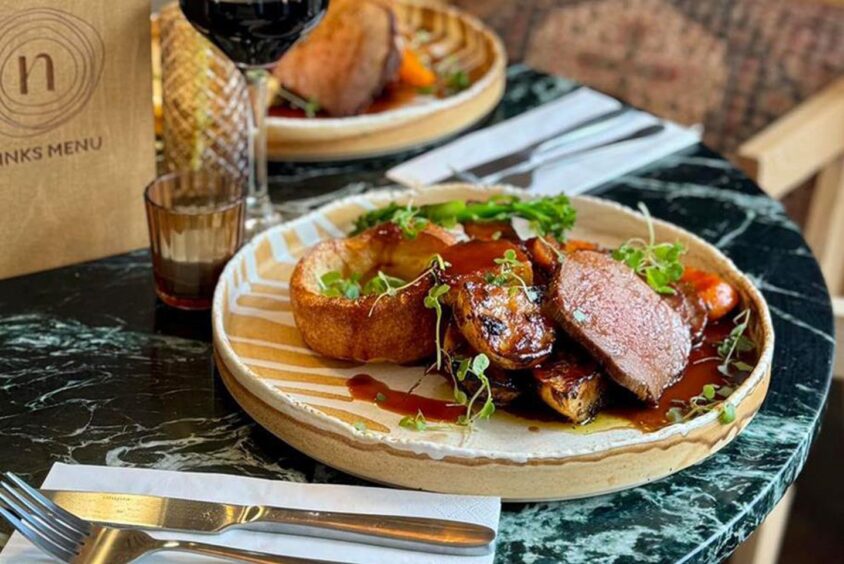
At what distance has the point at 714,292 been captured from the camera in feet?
4.71

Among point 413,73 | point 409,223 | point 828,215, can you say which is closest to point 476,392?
point 409,223

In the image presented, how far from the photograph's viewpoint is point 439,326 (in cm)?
128

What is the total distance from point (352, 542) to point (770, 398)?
1.76 feet

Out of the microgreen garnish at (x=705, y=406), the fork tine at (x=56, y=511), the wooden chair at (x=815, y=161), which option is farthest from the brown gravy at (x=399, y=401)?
the wooden chair at (x=815, y=161)

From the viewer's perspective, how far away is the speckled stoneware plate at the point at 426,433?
3.75 feet

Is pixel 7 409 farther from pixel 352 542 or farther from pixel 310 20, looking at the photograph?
pixel 310 20

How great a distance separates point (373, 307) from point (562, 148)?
793 millimetres

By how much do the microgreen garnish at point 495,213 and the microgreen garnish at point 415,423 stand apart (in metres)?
0.29

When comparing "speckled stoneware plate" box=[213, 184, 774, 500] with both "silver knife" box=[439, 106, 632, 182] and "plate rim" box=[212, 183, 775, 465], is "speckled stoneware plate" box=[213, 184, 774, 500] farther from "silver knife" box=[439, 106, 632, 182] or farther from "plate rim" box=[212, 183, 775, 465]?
"silver knife" box=[439, 106, 632, 182]

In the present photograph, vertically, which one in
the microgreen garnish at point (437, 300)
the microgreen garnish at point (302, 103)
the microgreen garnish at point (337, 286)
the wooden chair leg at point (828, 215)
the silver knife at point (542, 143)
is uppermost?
the microgreen garnish at point (437, 300)

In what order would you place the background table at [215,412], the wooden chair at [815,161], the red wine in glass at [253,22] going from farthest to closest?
the wooden chair at [815,161]
the red wine in glass at [253,22]
the background table at [215,412]

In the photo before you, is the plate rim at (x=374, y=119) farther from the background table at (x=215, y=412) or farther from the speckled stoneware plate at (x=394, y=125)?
the background table at (x=215, y=412)

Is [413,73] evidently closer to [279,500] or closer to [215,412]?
[215,412]

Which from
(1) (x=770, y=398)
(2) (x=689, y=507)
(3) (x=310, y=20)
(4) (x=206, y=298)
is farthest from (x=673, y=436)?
(3) (x=310, y=20)
